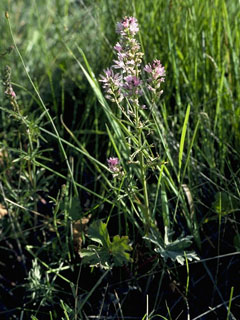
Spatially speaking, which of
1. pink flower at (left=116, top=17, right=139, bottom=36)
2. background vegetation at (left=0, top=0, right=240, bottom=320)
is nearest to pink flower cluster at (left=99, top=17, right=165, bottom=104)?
pink flower at (left=116, top=17, right=139, bottom=36)

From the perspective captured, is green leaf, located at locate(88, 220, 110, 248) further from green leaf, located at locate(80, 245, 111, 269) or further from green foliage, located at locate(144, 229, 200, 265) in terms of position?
green foliage, located at locate(144, 229, 200, 265)

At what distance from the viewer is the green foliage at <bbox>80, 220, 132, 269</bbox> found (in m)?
1.46

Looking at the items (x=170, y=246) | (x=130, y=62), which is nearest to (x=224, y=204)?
(x=170, y=246)

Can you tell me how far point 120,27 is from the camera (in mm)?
1328

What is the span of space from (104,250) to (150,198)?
328 millimetres

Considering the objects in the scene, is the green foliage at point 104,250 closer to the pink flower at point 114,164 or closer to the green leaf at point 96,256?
the green leaf at point 96,256

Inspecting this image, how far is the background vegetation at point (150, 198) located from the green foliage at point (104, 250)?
0.05ft

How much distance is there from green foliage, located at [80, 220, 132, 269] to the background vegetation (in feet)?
0.05

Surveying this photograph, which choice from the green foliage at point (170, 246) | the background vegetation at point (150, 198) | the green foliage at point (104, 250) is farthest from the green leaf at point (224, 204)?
the green foliage at point (104, 250)

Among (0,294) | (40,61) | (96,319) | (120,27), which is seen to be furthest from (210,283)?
(40,61)

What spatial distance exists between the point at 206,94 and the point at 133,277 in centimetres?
80

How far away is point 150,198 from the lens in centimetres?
175

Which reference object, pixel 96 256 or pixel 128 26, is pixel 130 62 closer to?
pixel 128 26

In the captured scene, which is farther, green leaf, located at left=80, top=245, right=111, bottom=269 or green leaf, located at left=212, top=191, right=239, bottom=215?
green leaf, located at left=212, top=191, right=239, bottom=215
